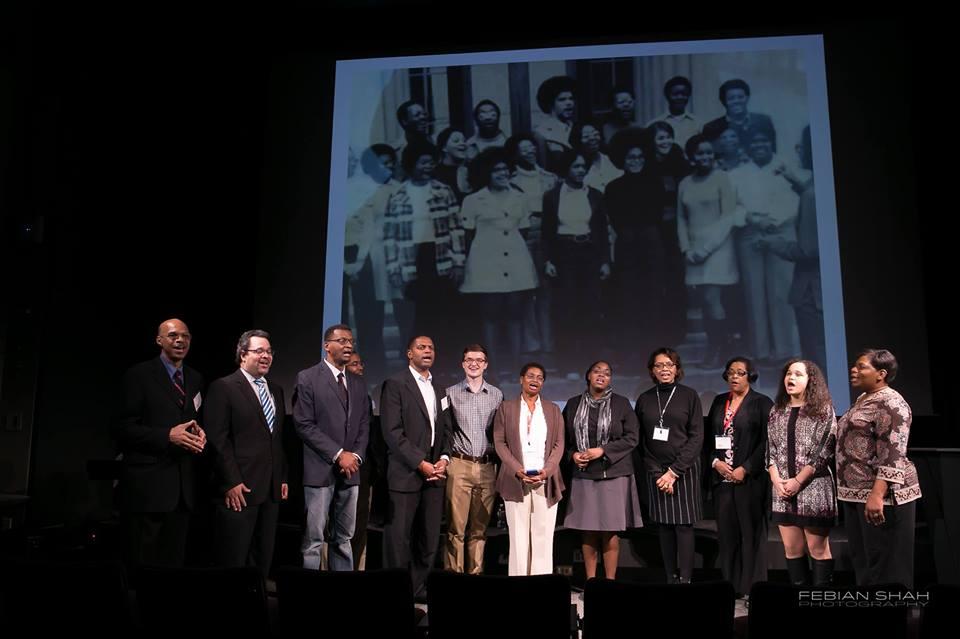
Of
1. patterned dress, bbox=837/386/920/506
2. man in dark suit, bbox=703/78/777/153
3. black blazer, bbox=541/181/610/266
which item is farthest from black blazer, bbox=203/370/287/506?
man in dark suit, bbox=703/78/777/153

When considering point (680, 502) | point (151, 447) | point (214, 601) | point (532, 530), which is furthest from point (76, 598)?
point (680, 502)

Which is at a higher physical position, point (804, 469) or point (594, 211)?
point (594, 211)

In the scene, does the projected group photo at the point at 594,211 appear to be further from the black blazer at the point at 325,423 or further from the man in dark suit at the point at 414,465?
the black blazer at the point at 325,423

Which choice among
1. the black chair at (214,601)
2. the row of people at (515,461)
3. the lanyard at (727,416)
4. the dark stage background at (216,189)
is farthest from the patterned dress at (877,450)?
the black chair at (214,601)

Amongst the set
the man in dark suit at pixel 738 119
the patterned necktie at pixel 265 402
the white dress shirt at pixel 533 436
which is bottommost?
the white dress shirt at pixel 533 436

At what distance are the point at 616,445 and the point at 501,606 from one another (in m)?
2.52

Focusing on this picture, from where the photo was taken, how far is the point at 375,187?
6.11 metres

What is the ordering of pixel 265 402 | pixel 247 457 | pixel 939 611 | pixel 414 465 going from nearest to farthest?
pixel 939 611
pixel 247 457
pixel 265 402
pixel 414 465

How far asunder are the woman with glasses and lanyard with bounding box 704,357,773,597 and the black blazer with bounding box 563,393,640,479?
500 mm

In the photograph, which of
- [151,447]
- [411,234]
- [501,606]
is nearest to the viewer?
[501,606]

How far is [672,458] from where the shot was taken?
175 inches

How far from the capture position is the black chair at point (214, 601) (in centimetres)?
202

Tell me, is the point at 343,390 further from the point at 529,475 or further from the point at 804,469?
the point at 804,469

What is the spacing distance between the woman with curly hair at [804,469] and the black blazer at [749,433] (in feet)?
0.72
